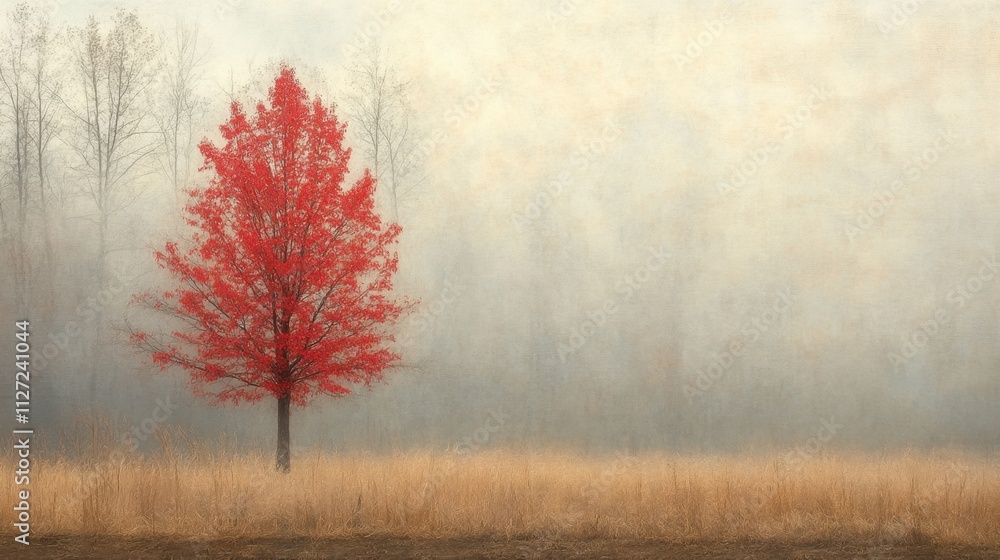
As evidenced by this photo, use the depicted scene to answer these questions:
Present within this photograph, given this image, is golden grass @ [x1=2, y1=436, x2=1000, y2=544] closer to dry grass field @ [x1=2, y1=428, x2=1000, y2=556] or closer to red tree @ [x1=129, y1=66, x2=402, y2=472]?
dry grass field @ [x1=2, y1=428, x2=1000, y2=556]

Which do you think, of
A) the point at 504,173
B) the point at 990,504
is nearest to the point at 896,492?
the point at 990,504

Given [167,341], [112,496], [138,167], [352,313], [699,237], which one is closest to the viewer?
[112,496]

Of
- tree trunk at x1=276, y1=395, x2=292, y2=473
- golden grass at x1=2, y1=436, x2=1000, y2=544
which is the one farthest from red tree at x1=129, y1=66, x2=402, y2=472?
golden grass at x1=2, y1=436, x2=1000, y2=544

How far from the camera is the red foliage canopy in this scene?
1433cm

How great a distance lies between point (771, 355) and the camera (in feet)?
59.4

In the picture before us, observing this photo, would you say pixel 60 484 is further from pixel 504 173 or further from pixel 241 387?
pixel 504 173

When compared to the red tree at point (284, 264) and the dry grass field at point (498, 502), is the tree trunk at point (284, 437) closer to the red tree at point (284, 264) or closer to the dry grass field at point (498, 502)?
the red tree at point (284, 264)

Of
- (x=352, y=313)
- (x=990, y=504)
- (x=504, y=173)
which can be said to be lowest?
(x=990, y=504)

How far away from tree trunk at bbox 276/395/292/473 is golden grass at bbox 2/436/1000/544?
60 centimetres

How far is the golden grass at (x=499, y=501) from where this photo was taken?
11664 millimetres

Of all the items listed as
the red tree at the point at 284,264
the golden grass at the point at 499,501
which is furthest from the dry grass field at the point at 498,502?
the red tree at the point at 284,264

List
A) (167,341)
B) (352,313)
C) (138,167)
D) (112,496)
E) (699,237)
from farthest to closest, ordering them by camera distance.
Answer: (138,167), (699,237), (167,341), (352,313), (112,496)

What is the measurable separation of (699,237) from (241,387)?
1023 cm

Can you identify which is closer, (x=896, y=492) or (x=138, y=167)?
(x=896, y=492)
